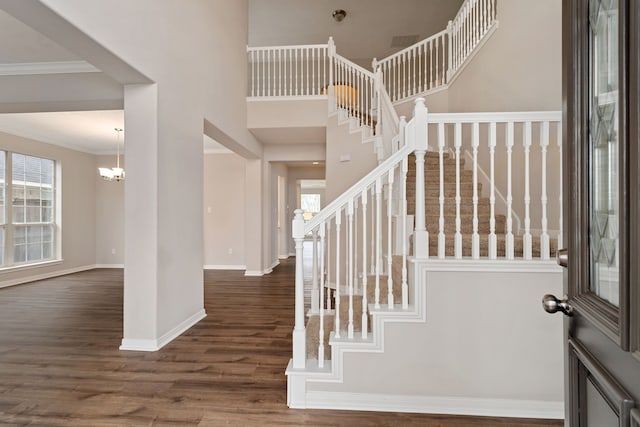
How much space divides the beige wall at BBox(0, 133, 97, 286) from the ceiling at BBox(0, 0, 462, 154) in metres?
0.19

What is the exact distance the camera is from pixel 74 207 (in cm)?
671

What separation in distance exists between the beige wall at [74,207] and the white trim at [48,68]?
3.19 m

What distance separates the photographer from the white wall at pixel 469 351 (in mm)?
2002

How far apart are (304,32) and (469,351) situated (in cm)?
639

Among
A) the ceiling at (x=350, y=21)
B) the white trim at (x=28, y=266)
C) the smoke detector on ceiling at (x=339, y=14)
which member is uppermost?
the ceiling at (x=350, y=21)

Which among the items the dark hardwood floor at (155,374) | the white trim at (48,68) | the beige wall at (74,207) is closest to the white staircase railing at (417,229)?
the dark hardwood floor at (155,374)

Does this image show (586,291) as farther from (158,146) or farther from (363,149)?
(363,149)

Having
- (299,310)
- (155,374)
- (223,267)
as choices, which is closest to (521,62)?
(299,310)

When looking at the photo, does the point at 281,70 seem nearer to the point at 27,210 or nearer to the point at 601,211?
the point at 27,210

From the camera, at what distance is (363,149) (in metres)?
4.96

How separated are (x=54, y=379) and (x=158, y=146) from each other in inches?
75.1

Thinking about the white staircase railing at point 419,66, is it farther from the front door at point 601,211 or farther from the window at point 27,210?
the window at point 27,210

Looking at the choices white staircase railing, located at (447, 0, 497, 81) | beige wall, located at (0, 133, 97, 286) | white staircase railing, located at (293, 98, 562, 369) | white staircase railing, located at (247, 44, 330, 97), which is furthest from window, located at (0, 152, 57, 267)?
white staircase railing, located at (447, 0, 497, 81)

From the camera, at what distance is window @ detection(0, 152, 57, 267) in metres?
5.46
